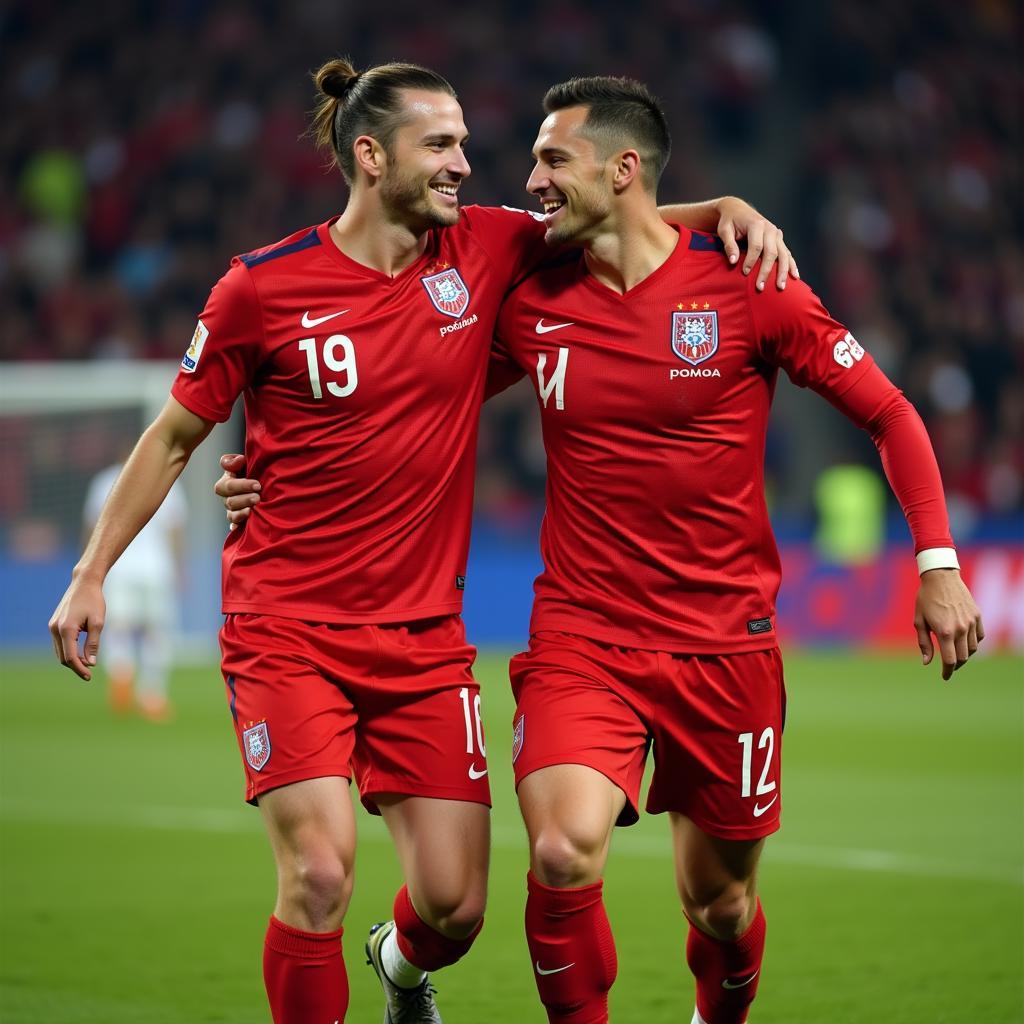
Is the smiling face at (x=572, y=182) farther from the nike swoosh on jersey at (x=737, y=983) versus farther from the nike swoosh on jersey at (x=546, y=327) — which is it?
the nike swoosh on jersey at (x=737, y=983)

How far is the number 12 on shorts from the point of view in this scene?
489 centimetres

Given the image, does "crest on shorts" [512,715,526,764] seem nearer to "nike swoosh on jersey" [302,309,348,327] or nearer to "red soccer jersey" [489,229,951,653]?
"red soccer jersey" [489,229,951,653]

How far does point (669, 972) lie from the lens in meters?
6.37

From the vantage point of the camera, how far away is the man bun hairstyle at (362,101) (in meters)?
4.94

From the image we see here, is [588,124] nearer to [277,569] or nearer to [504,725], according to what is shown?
[277,569]

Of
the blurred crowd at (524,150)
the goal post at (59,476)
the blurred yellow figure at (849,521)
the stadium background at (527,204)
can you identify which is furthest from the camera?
the blurred crowd at (524,150)

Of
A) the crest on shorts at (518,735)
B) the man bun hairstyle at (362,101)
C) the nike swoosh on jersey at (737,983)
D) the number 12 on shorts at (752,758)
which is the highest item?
the man bun hairstyle at (362,101)

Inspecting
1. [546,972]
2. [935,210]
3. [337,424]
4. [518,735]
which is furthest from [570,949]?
[935,210]

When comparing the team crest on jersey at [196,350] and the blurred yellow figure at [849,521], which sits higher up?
the team crest on jersey at [196,350]

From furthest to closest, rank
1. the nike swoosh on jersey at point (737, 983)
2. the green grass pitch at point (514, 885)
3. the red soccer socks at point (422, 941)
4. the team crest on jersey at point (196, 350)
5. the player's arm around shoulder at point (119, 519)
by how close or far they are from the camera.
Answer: the green grass pitch at point (514, 885), the nike swoosh on jersey at point (737, 983), the red soccer socks at point (422, 941), the team crest on jersey at point (196, 350), the player's arm around shoulder at point (119, 519)

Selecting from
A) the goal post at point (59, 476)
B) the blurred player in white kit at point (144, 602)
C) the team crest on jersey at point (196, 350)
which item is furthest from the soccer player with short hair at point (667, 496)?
the goal post at point (59, 476)

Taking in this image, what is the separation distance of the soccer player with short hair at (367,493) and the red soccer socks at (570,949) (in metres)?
0.35

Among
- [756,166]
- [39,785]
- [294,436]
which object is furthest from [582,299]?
[756,166]

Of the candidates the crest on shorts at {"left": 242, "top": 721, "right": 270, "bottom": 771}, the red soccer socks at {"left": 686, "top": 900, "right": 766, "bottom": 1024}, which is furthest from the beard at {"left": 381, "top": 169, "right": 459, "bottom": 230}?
the red soccer socks at {"left": 686, "top": 900, "right": 766, "bottom": 1024}
